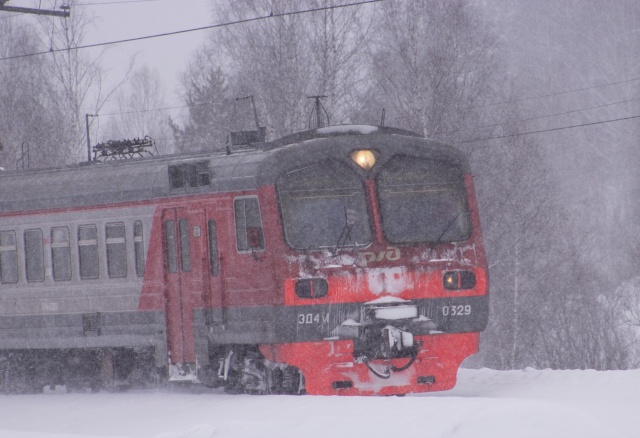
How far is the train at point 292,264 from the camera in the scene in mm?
12789

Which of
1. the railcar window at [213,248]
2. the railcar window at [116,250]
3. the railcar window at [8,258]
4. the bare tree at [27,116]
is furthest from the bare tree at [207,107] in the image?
the railcar window at [213,248]

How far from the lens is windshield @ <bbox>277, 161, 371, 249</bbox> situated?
42.6 ft

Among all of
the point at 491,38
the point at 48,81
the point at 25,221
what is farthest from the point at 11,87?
the point at 25,221

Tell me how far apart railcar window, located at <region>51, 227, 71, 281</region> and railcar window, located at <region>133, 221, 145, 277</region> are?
1.30 meters

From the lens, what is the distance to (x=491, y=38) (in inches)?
1300

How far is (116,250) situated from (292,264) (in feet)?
10.3

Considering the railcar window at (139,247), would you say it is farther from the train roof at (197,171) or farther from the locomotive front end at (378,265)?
the locomotive front end at (378,265)

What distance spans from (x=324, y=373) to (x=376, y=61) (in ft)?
63.3

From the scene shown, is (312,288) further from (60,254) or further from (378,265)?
(60,254)

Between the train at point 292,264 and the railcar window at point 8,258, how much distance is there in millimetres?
1109

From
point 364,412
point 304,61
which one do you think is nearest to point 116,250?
point 364,412

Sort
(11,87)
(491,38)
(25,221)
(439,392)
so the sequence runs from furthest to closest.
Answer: (11,87) → (491,38) → (25,221) → (439,392)

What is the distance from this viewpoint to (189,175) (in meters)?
14.2

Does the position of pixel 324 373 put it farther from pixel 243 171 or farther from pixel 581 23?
pixel 581 23
